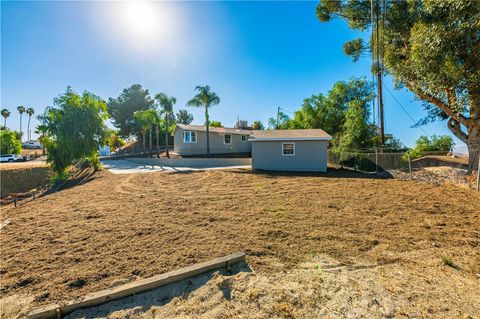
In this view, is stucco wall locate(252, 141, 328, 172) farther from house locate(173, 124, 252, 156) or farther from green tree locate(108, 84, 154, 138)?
green tree locate(108, 84, 154, 138)

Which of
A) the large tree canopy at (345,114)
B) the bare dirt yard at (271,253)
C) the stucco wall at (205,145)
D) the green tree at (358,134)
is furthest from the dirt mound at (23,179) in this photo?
the large tree canopy at (345,114)

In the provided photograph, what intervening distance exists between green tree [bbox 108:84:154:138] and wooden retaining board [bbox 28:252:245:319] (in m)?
36.7

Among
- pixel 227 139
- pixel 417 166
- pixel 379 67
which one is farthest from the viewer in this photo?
pixel 227 139

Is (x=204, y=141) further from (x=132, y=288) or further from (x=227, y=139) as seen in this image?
(x=132, y=288)

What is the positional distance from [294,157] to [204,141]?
508 inches

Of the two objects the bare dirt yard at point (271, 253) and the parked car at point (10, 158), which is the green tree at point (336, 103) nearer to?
the bare dirt yard at point (271, 253)

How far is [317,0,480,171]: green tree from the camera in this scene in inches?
312

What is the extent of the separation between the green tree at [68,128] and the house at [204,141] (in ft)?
32.1

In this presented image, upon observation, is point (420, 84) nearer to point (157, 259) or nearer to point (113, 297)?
point (157, 259)

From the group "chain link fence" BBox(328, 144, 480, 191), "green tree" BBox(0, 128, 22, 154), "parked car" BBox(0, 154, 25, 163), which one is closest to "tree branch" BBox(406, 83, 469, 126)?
"chain link fence" BBox(328, 144, 480, 191)

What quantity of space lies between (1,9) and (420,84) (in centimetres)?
1715

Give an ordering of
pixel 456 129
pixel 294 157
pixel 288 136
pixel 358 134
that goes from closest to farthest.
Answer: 1. pixel 456 129
2. pixel 294 157
3. pixel 288 136
4. pixel 358 134

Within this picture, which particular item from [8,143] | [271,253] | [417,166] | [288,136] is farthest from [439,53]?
[8,143]

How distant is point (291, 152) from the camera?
49.3ft
